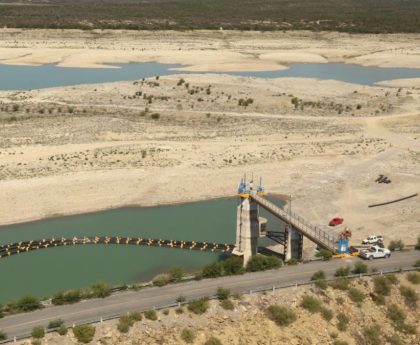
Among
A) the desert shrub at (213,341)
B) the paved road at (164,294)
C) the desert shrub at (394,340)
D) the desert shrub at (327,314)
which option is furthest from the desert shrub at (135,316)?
the desert shrub at (394,340)

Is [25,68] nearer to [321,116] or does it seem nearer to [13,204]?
[321,116]

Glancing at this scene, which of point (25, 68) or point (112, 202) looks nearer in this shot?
point (112, 202)

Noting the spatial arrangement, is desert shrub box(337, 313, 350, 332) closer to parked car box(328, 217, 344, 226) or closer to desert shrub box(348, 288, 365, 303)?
desert shrub box(348, 288, 365, 303)

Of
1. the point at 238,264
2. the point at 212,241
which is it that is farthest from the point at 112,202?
the point at 238,264

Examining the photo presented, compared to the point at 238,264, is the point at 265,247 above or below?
below

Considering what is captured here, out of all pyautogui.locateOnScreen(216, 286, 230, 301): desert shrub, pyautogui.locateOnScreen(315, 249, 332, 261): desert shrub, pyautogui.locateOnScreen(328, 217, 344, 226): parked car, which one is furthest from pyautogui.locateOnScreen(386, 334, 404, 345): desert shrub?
pyautogui.locateOnScreen(328, 217, 344, 226): parked car

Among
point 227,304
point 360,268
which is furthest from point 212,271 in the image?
point 360,268

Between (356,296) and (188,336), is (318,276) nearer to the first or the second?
(356,296)
